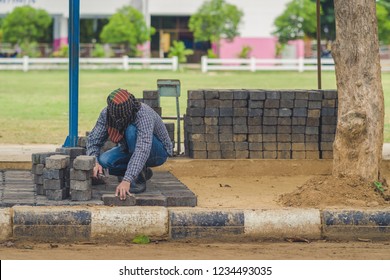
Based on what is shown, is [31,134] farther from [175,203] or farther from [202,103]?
[175,203]

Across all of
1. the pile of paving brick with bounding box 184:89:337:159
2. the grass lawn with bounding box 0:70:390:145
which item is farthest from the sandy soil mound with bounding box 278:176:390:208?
the grass lawn with bounding box 0:70:390:145

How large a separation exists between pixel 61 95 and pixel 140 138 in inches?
805

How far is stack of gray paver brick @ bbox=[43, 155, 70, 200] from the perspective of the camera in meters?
9.59

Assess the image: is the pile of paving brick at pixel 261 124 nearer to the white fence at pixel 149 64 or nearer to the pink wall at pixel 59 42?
the white fence at pixel 149 64

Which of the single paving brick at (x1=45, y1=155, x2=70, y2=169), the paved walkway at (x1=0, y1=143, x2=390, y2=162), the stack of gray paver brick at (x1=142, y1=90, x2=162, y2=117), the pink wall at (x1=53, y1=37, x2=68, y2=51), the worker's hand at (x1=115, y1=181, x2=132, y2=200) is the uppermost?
the pink wall at (x1=53, y1=37, x2=68, y2=51)

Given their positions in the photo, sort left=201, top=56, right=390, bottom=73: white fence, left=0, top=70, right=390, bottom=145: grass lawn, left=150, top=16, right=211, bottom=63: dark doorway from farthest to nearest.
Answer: left=150, top=16, right=211, bottom=63: dark doorway < left=201, top=56, right=390, bottom=73: white fence < left=0, top=70, right=390, bottom=145: grass lawn

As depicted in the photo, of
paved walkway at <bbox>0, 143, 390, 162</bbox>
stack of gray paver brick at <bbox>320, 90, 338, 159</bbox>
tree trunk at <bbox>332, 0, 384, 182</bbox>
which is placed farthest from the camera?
paved walkway at <bbox>0, 143, 390, 162</bbox>

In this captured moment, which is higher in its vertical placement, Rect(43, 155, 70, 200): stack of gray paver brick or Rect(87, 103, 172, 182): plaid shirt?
Rect(87, 103, 172, 182): plaid shirt

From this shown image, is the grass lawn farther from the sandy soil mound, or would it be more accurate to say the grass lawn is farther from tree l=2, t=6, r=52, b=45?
tree l=2, t=6, r=52, b=45

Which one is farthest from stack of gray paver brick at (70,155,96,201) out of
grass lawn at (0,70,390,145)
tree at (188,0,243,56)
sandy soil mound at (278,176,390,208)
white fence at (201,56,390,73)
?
tree at (188,0,243,56)

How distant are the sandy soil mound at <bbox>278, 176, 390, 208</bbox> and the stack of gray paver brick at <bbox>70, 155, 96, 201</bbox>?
5.85 feet

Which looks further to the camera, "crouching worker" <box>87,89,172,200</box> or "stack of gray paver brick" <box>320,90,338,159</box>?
"stack of gray paver brick" <box>320,90,338,159</box>

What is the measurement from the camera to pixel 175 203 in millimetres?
9594
